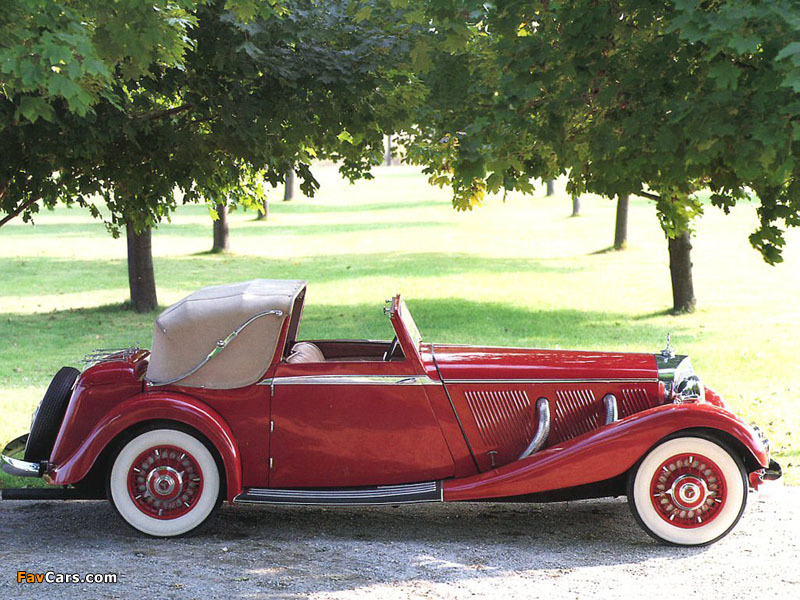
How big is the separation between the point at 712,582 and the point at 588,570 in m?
0.67

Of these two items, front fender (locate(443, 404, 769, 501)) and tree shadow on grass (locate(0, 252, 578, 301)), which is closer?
front fender (locate(443, 404, 769, 501))

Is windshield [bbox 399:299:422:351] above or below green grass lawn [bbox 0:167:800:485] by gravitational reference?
above

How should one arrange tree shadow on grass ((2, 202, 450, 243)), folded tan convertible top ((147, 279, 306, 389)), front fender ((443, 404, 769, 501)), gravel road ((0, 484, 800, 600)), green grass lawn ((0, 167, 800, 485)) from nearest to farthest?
gravel road ((0, 484, 800, 600)) → front fender ((443, 404, 769, 501)) → folded tan convertible top ((147, 279, 306, 389)) → green grass lawn ((0, 167, 800, 485)) → tree shadow on grass ((2, 202, 450, 243))

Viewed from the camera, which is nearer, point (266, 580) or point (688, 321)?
point (266, 580)

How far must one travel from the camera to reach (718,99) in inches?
183

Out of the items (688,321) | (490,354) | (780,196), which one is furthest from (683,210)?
(688,321)

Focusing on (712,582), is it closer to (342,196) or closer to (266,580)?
(266,580)

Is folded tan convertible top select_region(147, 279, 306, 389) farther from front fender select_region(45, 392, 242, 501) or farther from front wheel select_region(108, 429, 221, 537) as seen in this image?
front wheel select_region(108, 429, 221, 537)

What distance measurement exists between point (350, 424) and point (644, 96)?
256 centimetres

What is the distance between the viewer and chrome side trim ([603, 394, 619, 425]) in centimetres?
603

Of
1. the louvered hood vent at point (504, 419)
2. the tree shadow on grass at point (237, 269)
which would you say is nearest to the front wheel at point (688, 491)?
the louvered hood vent at point (504, 419)

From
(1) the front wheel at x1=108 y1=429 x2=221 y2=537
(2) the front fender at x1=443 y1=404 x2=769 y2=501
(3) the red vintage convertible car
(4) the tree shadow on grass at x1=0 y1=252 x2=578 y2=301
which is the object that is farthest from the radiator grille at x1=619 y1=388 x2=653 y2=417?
(4) the tree shadow on grass at x1=0 y1=252 x2=578 y2=301

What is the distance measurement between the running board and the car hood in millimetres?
693

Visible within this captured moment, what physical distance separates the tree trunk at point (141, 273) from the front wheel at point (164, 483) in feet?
42.7
